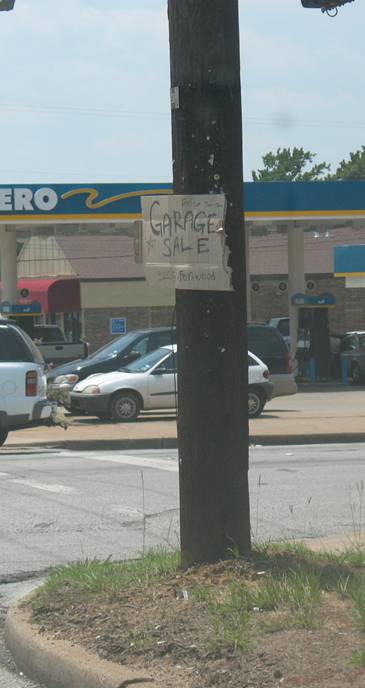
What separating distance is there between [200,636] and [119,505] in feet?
20.0

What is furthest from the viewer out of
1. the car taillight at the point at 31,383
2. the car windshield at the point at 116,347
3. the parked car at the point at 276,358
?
the parked car at the point at 276,358

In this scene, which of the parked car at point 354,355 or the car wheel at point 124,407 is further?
the parked car at point 354,355

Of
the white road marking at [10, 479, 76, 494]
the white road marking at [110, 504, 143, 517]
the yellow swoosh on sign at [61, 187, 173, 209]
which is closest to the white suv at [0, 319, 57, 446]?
the white road marking at [10, 479, 76, 494]

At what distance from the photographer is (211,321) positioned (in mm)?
6492

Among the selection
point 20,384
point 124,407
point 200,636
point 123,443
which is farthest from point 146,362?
point 200,636

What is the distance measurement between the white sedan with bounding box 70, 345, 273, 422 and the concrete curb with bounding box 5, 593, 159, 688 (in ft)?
50.5

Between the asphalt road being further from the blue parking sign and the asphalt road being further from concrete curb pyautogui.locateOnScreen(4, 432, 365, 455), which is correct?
the blue parking sign

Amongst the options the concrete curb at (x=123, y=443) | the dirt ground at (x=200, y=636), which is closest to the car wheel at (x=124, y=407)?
the concrete curb at (x=123, y=443)

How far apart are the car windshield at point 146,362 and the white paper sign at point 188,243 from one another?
1527 centimetres

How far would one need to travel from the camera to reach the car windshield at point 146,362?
72.7 feet

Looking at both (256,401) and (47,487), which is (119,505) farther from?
(256,401)

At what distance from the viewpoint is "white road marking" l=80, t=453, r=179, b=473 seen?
48.5ft

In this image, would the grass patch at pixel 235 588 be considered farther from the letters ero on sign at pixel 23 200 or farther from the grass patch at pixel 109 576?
the letters ero on sign at pixel 23 200

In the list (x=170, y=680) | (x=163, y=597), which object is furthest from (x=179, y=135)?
(x=170, y=680)
